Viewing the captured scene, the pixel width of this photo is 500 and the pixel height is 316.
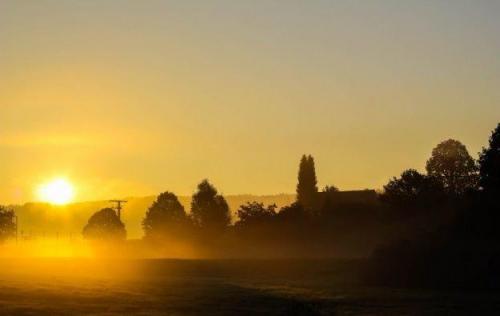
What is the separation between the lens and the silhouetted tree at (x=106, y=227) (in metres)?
194

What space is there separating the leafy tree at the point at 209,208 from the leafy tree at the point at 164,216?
7853 mm

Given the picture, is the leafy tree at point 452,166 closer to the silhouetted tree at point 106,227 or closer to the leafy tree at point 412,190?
the leafy tree at point 412,190

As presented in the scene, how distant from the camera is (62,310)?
42.7 meters

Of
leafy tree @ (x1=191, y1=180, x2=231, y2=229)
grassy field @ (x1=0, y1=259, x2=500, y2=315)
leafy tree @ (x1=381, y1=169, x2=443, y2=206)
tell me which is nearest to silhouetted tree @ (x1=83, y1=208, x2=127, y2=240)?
leafy tree @ (x1=191, y1=180, x2=231, y2=229)

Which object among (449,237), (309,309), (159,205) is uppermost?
(159,205)

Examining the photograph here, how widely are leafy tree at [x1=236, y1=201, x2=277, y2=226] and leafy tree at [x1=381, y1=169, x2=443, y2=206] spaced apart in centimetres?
2068

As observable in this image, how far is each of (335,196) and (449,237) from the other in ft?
340

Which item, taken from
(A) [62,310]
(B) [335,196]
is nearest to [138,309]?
(A) [62,310]

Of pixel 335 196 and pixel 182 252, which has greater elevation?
pixel 335 196

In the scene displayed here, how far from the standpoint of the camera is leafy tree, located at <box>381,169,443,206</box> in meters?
125

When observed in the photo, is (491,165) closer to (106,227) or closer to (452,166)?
(452,166)

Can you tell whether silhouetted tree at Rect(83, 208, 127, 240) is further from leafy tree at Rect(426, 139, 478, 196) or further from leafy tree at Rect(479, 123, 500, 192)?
leafy tree at Rect(479, 123, 500, 192)

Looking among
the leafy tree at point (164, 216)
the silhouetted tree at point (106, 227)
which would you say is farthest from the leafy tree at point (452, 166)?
the silhouetted tree at point (106, 227)

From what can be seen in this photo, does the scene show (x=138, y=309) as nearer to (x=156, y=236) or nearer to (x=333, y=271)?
(x=333, y=271)
